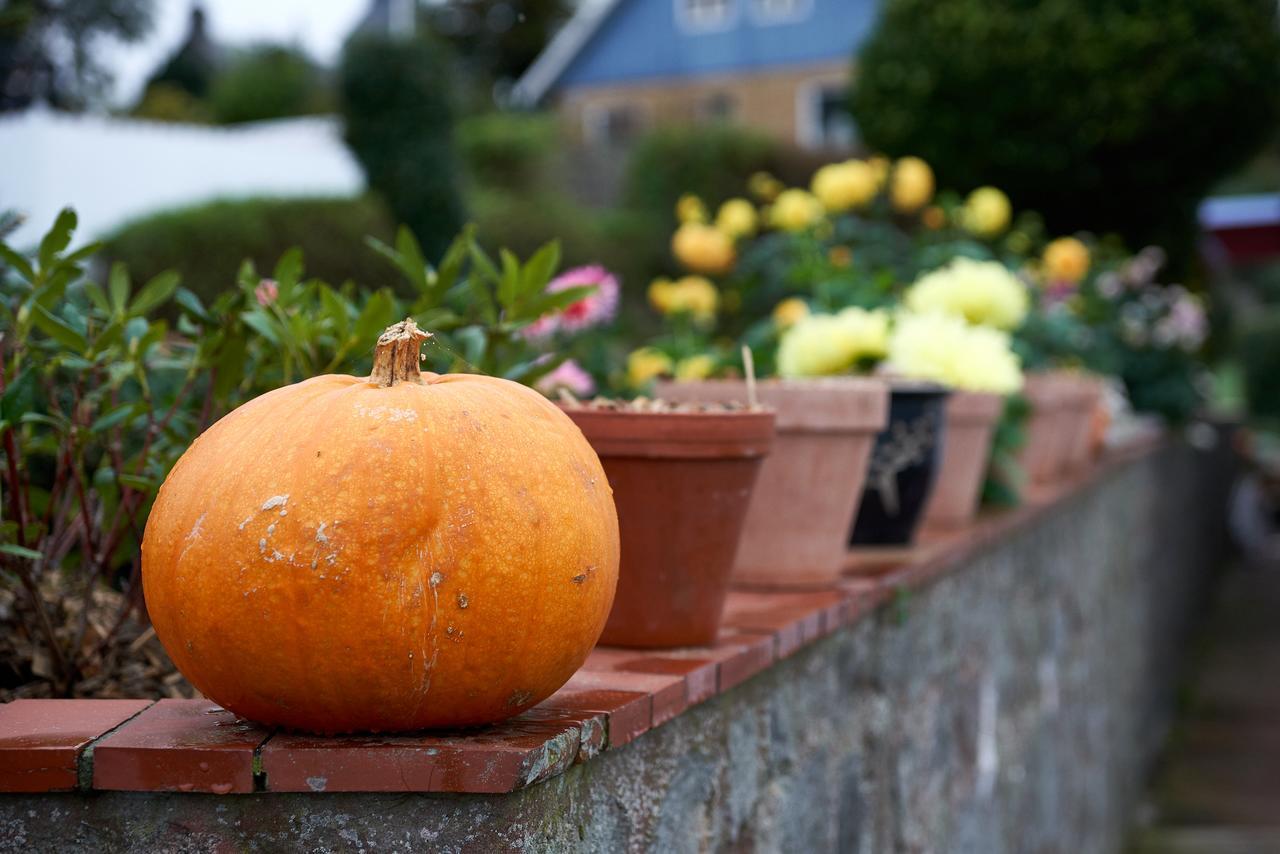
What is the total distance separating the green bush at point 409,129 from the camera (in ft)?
42.7

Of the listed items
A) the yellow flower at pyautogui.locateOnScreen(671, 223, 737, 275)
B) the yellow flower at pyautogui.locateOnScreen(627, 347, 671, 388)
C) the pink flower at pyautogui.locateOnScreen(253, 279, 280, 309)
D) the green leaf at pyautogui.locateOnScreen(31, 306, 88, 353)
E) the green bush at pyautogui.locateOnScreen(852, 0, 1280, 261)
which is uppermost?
the green bush at pyautogui.locateOnScreen(852, 0, 1280, 261)

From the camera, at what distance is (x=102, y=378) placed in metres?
2.13

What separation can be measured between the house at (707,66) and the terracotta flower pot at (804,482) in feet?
79.7

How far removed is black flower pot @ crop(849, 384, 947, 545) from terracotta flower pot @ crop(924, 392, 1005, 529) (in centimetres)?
38

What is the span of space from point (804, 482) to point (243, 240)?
9464 millimetres

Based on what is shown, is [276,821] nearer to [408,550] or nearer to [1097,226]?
[408,550]

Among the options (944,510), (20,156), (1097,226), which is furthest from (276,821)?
(20,156)

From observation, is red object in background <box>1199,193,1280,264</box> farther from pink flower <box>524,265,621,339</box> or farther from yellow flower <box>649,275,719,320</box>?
pink flower <box>524,265,621,339</box>

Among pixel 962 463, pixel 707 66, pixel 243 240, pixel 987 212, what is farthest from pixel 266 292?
pixel 707 66

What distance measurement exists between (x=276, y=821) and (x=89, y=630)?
2.55ft

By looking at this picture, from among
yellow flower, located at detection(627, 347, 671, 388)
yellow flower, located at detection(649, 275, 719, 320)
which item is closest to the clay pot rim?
yellow flower, located at detection(627, 347, 671, 388)

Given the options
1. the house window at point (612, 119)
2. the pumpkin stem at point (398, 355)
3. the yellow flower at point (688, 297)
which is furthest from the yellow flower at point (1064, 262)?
the house window at point (612, 119)

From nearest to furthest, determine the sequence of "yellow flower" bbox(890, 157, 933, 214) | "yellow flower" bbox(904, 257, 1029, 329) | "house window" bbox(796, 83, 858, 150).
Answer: "yellow flower" bbox(904, 257, 1029, 329)
"yellow flower" bbox(890, 157, 933, 214)
"house window" bbox(796, 83, 858, 150)

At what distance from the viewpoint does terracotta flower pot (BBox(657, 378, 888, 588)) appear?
2.32 m
